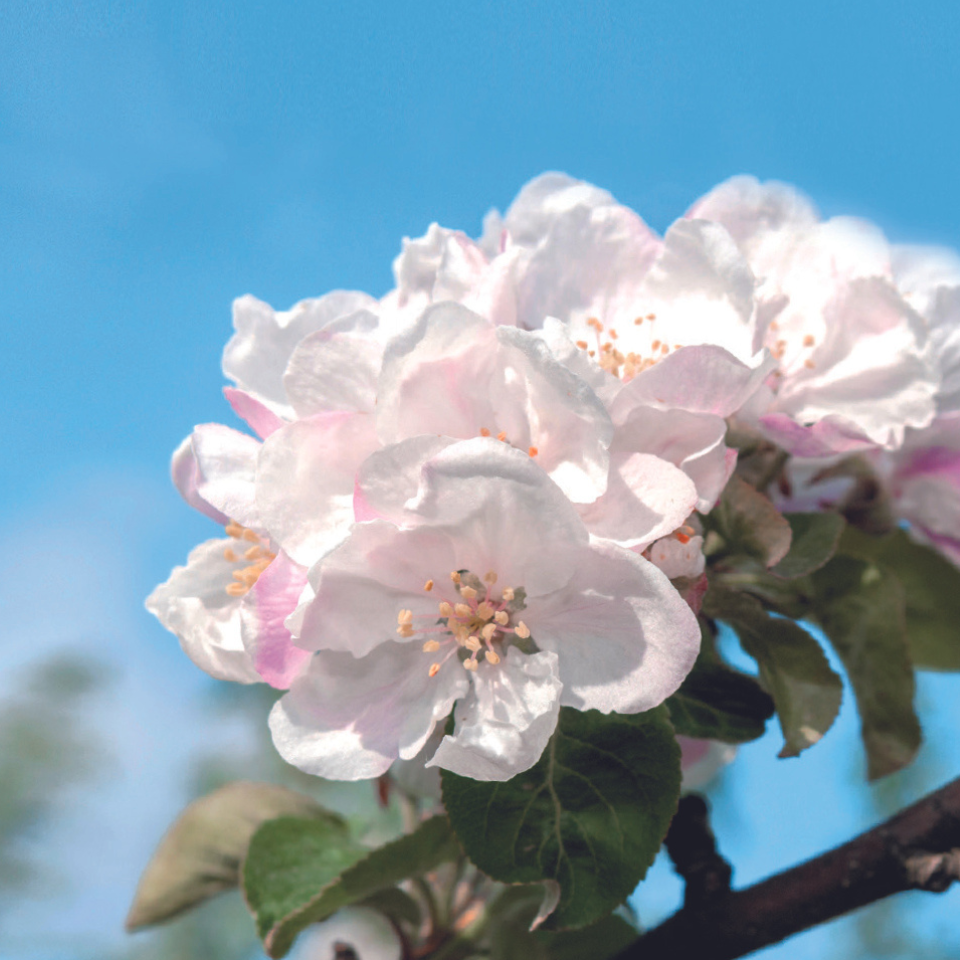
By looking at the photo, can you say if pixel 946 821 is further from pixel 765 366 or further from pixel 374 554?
pixel 374 554

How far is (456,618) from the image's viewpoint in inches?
28.7

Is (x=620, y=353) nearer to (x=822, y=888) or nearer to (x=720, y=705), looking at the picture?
(x=720, y=705)

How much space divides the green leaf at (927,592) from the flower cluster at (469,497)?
1.15 ft

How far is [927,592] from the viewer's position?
1206mm

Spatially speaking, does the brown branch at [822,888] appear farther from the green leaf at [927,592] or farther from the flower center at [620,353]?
the flower center at [620,353]

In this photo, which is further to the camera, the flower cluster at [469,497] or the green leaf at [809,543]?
the green leaf at [809,543]

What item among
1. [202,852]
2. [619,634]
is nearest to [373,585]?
[619,634]

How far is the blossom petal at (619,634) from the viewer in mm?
668

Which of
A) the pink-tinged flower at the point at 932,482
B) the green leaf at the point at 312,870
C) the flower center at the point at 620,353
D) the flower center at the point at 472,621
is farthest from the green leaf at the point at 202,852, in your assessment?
the pink-tinged flower at the point at 932,482

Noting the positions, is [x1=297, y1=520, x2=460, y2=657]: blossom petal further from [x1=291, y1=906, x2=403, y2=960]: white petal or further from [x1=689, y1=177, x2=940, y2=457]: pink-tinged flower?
[x1=291, y1=906, x2=403, y2=960]: white petal

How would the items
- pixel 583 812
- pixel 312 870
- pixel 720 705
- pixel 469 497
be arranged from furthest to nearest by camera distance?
1. pixel 312 870
2. pixel 720 705
3. pixel 583 812
4. pixel 469 497

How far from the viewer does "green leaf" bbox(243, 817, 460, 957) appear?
2.96ft

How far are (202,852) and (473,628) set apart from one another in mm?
631

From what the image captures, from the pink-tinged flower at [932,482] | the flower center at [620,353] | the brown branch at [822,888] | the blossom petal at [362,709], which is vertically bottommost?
the brown branch at [822,888]
